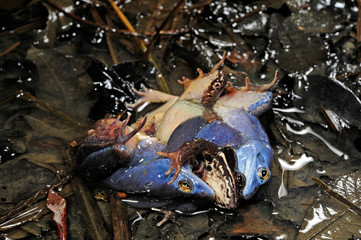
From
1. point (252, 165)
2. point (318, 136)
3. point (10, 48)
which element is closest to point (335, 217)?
point (252, 165)

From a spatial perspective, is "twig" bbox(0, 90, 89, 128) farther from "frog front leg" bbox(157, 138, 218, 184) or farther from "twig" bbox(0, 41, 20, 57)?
"frog front leg" bbox(157, 138, 218, 184)

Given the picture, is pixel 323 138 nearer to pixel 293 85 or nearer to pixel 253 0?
pixel 293 85

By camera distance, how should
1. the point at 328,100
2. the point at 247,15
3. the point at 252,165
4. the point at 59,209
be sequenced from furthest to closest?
the point at 247,15 < the point at 328,100 < the point at 59,209 < the point at 252,165

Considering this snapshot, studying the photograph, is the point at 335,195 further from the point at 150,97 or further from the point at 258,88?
the point at 150,97

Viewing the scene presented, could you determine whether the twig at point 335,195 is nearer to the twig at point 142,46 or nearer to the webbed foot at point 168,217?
the webbed foot at point 168,217

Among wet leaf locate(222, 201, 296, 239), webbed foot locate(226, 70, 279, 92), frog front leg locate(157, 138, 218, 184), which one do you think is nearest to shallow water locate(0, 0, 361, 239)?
wet leaf locate(222, 201, 296, 239)

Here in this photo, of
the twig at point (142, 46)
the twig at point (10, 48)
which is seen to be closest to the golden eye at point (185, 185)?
the twig at point (142, 46)

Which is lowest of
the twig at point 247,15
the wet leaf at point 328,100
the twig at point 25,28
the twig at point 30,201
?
the wet leaf at point 328,100

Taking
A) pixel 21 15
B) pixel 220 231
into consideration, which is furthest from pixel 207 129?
pixel 21 15
